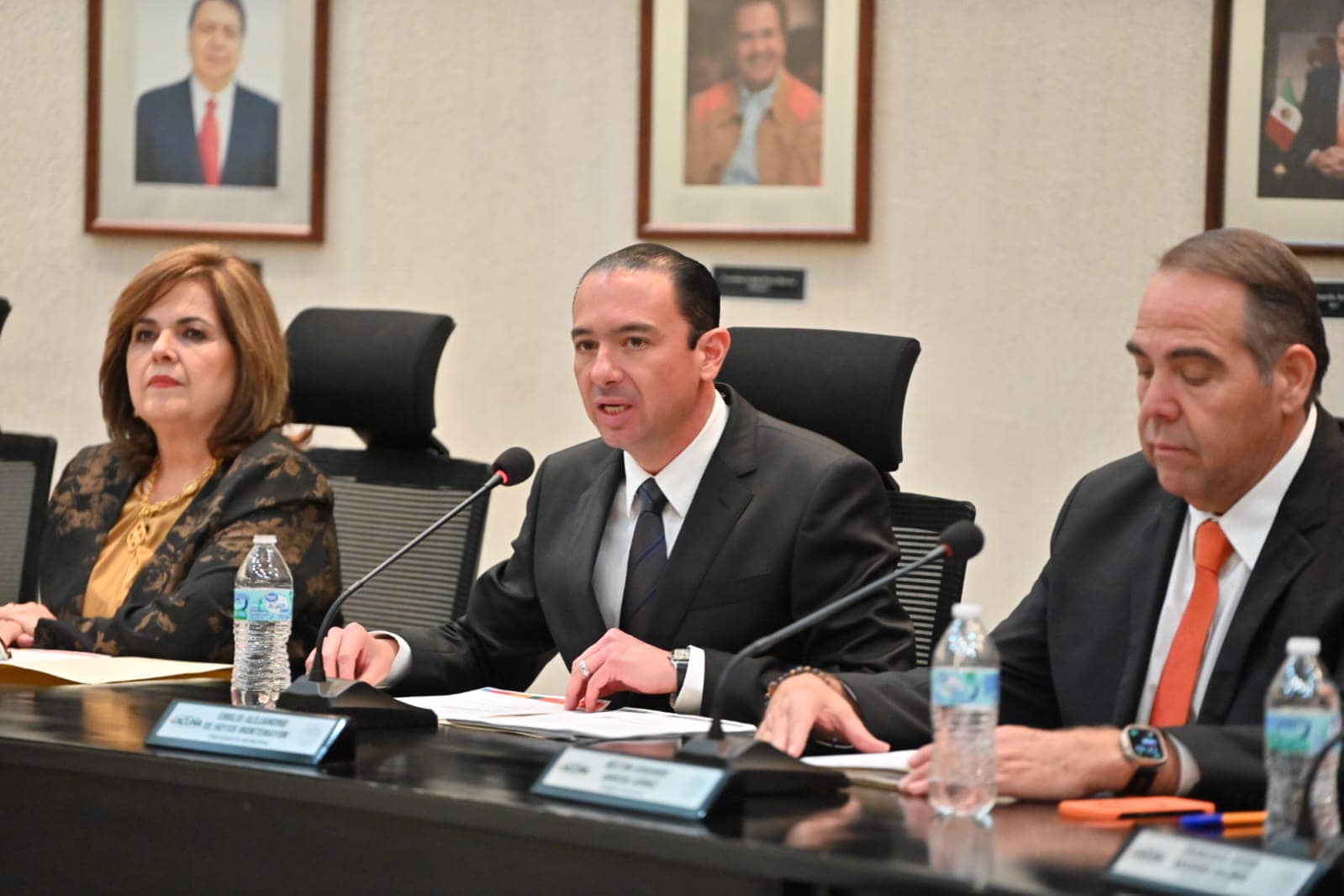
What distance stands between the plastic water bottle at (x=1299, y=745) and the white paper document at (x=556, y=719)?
2.46 ft

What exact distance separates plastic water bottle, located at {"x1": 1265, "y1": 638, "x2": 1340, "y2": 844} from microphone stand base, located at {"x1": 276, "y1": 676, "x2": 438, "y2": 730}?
109cm

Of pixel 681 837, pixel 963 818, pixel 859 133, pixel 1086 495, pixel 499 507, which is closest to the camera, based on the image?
pixel 681 837

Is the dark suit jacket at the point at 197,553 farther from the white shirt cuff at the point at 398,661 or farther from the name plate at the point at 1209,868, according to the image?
the name plate at the point at 1209,868

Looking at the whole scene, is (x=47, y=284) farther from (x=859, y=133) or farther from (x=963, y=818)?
(x=963, y=818)

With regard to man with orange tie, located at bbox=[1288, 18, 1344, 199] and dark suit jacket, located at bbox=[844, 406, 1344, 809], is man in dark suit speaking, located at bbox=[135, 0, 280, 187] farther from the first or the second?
dark suit jacket, located at bbox=[844, 406, 1344, 809]

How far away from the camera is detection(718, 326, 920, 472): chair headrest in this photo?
10.2 ft

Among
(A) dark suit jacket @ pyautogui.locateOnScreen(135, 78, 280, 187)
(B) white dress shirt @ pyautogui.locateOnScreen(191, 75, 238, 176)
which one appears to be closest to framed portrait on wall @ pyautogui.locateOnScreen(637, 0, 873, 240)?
(A) dark suit jacket @ pyautogui.locateOnScreen(135, 78, 280, 187)

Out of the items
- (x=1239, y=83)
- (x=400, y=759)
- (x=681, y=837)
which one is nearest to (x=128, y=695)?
(x=400, y=759)

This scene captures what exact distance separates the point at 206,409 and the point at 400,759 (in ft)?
5.00

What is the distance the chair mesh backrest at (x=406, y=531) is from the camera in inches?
147

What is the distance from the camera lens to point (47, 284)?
5410 millimetres

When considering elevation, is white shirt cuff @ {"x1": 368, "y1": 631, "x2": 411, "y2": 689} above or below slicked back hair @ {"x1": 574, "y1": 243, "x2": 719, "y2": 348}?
below

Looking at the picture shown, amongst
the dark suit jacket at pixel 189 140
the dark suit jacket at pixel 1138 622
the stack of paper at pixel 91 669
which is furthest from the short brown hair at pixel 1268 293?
the dark suit jacket at pixel 189 140

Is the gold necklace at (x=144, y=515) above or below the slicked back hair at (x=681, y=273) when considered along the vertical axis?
below
